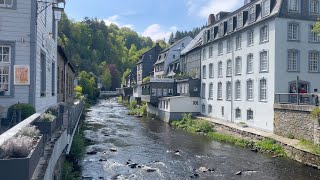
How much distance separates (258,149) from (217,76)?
A: 53.3 feet

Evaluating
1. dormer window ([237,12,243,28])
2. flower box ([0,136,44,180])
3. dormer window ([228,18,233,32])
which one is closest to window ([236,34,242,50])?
dormer window ([237,12,243,28])

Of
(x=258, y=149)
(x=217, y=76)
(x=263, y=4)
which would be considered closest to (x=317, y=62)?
(x=263, y=4)

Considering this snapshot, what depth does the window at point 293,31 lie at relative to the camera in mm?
27156

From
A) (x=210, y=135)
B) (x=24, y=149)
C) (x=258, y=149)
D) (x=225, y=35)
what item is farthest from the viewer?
(x=225, y=35)

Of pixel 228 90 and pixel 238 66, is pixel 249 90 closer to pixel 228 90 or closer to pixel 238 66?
pixel 238 66

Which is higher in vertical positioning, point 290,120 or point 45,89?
point 45,89

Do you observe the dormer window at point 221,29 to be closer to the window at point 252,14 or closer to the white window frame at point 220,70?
the white window frame at point 220,70

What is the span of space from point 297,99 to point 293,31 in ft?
22.8

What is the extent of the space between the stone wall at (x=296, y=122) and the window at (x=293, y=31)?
6.15 metres

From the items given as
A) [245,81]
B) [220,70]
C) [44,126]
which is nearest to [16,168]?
[44,126]

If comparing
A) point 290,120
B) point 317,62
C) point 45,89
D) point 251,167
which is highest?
point 317,62

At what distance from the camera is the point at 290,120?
2362 cm

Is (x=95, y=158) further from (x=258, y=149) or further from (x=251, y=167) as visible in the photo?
(x=258, y=149)

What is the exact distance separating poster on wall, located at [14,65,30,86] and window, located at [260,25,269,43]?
21.4m
